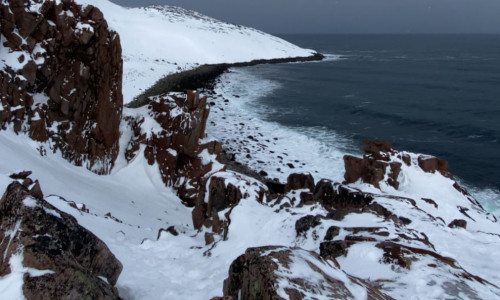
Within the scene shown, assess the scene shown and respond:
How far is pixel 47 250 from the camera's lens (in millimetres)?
5629

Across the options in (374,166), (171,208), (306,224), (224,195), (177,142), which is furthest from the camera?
(177,142)

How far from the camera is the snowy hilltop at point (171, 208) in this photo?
5.79 meters

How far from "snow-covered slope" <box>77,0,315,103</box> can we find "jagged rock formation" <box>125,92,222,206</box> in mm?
18995

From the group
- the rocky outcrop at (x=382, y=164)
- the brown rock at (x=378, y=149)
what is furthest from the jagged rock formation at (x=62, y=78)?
the brown rock at (x=378, y=149)

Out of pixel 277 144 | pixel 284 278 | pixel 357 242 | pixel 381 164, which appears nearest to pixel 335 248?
pixel 357 242

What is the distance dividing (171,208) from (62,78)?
7641mm

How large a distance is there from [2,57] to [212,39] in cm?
7686

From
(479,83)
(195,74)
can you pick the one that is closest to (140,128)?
(195,74)

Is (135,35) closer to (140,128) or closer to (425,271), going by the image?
(140,128)

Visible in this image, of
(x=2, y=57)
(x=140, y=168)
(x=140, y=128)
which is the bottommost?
(x=140, y=168)

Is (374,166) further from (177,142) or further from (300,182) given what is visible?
(177,142)

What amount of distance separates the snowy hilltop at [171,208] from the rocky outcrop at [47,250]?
19mm

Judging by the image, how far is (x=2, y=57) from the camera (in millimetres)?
16812

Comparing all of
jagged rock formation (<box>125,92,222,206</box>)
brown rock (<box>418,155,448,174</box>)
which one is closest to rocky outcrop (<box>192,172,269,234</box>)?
jagged rock formation (<box>125,92,222,206</box>)
